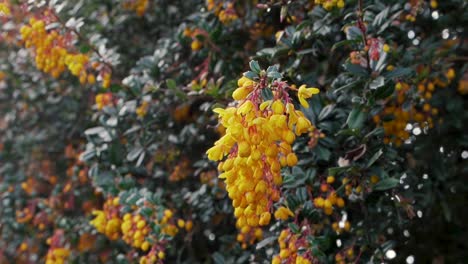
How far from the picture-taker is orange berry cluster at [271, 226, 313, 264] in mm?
1579

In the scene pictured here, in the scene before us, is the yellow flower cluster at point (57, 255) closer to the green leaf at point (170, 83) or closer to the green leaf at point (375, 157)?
the green leaf at point (170, 83)

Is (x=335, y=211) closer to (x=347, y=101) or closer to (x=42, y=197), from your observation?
(x=347, y=101)

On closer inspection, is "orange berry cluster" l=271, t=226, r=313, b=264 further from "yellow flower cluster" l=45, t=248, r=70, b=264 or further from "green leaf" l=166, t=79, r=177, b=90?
"yellow flower cluster" l=45, t=248, r=70, b=264

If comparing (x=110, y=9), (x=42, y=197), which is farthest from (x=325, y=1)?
(x=42, y=197)

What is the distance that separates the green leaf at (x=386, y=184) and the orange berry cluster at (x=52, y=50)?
1183mm

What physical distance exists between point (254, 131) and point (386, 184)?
25.1 inches

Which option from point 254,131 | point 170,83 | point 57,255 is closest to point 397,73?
point 254,131

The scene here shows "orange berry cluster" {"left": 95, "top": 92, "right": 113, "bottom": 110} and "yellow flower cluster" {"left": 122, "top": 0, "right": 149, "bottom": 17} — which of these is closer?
"orange berry cluster" {"left": 95, "top": 92, "right": 113, "bottom": 110}

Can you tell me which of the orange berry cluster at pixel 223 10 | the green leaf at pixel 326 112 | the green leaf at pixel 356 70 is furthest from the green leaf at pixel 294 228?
the orange berry cluster at pixel 223 10

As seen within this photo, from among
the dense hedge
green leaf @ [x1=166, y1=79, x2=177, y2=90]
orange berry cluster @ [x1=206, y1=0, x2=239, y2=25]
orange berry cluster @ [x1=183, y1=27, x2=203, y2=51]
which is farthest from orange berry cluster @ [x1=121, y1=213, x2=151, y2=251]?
orange berry cluster @ [x1=206, y1=0, x2=239, y2=25]

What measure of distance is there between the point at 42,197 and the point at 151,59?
1.33 meters

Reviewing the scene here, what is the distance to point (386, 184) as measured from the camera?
1.65 m

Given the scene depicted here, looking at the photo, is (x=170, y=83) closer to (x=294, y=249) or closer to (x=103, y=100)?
(x=103, y=100)

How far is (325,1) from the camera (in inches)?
66.2
